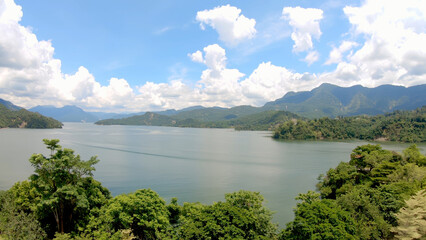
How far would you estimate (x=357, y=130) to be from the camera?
422 ft

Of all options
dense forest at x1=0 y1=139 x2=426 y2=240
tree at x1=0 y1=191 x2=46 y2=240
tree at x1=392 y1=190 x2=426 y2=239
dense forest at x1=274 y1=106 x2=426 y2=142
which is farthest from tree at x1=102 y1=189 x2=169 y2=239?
dense forest at x1=274 y1=106 x2=426 y2=142

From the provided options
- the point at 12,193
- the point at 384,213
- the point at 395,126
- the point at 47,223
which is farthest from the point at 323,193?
the point at 395,126

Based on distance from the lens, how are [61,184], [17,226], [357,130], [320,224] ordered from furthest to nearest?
1. [357,130]
2. [61,184]
3. [17,226]
4. [320,224]

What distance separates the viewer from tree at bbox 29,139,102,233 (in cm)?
1525

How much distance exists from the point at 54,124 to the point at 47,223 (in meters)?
182

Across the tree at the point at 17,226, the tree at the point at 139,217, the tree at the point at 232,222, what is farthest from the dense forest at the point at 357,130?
the tree at the point at 17,226

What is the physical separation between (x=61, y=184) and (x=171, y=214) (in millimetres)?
7637

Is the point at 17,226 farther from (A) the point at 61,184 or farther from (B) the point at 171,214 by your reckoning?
(B) the point at 171,214

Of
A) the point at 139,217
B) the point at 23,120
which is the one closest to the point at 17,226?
the point at 139,217

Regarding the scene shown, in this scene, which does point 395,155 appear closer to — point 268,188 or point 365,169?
point 365,169

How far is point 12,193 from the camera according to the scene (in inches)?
730

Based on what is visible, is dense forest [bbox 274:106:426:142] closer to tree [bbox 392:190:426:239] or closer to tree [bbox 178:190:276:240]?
tree [bbox 392:190:426:239]

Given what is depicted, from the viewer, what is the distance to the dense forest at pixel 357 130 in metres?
109

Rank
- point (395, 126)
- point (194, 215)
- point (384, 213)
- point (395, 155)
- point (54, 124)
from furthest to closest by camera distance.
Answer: point (54, 124)
point (395, 126)
point (395, 155)
point (384, 213)
point (194, 215)
